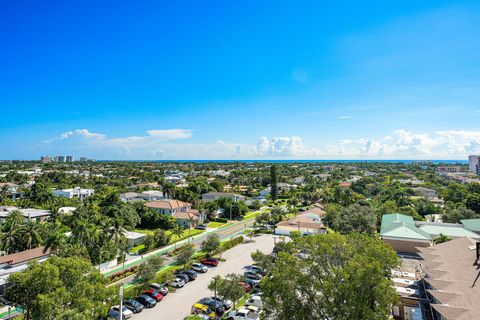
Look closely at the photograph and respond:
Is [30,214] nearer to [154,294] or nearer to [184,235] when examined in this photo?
[184,235]

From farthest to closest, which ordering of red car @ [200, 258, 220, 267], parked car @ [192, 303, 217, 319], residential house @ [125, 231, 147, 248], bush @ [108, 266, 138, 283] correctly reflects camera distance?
residential house @ [125, 231, 147, 248] → red car @ [200, 258, 220, 267] → bush @ [108, 266, 138, 283] → parked car @ [192, 303, 217, 319]

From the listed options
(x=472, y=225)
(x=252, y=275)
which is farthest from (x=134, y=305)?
(x=472, y=225)

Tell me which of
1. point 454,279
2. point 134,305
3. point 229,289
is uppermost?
point 454,279

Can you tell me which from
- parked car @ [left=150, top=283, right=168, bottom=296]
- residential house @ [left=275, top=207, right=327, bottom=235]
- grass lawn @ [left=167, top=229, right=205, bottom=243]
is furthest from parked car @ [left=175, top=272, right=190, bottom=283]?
residential house @ [left=275, top=207, right=327, bottom=235]

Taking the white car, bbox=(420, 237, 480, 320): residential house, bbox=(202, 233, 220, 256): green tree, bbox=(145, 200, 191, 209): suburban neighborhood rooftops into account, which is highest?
bbox=(420, 237, 480, 320): residential house

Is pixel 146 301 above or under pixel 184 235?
above

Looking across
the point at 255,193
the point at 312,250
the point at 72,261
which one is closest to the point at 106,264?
the point at 72,261

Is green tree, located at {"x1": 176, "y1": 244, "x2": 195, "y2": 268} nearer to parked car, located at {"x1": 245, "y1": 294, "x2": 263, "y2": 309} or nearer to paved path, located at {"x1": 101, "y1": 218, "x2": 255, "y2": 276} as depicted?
paved path, located at {"x1": 101, "y1": 218, "x2": 255, "y2": 276}
